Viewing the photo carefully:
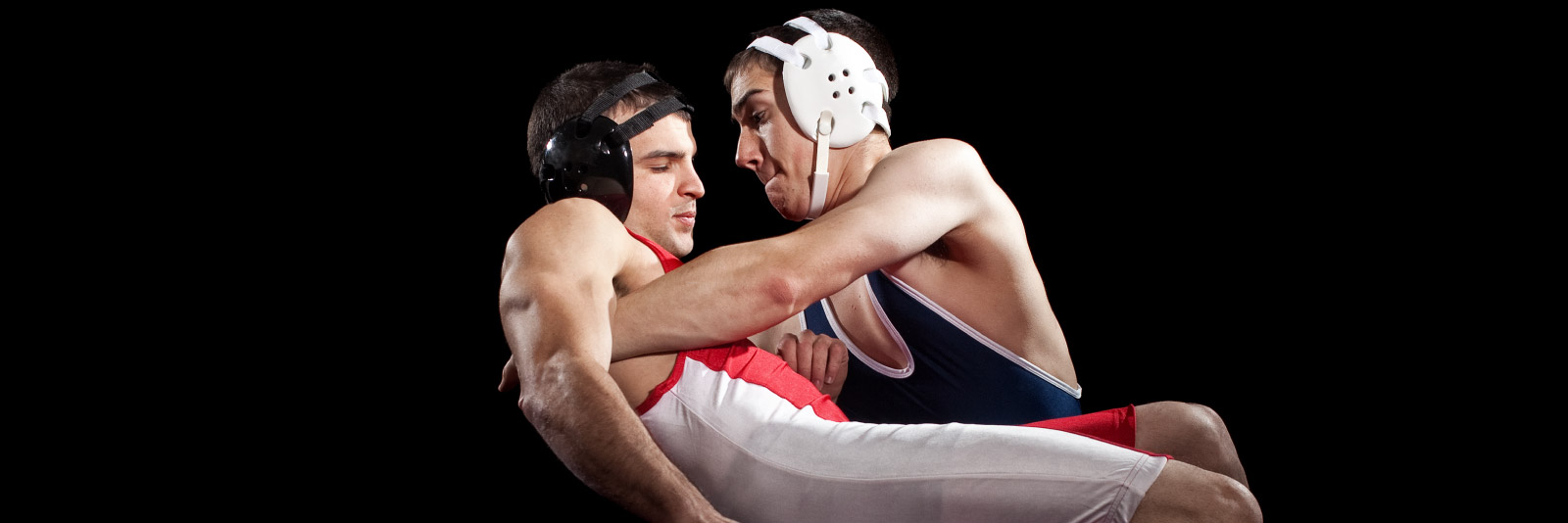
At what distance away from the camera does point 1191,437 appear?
10.0 feet

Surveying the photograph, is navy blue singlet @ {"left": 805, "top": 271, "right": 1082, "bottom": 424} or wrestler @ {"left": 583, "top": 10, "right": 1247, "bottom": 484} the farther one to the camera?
navy blue singlet @ {"left": 805, "top": 271, "right": 1082, "bottom": 424}

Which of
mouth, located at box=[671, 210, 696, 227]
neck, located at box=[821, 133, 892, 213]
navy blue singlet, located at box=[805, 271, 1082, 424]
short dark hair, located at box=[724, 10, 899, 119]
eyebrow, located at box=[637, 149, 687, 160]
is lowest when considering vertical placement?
navy blue singlet, located at box=[805, 271, 1082, 424]

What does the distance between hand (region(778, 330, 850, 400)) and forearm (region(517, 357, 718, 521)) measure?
1.03 meters

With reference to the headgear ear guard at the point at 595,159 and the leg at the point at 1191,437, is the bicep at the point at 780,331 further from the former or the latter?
the leg at the point at 1191,437

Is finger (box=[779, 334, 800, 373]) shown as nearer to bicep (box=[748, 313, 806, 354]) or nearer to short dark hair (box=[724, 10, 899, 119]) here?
bicep (box=[748, 313, 806, 354])

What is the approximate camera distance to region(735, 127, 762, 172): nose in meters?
3.53

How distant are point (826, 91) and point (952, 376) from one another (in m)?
0.97

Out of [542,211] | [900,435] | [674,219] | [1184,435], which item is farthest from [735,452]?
[1184,435]

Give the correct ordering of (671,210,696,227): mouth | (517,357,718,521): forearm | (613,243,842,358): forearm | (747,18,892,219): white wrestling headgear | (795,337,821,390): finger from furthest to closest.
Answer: (747,18,892,219): white wrestling headgear < (671,210,696,227): mouth < (795,337,821,390): finger < (613,243,842,358): forearm < (517,357,718,521): forearm

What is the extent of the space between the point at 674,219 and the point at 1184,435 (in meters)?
1.63

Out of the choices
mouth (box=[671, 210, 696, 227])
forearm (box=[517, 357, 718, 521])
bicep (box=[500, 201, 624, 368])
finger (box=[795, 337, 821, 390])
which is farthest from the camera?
mouth (box=[671, 210, 696, 227])

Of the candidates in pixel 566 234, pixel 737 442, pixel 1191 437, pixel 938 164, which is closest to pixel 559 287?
pixel 566 234

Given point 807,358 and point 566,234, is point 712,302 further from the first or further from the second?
point 807,358

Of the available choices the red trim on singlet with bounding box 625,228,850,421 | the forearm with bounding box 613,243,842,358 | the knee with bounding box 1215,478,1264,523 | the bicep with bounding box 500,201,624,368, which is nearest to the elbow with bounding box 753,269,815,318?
the forearm with bounding box 613,243,842,358
